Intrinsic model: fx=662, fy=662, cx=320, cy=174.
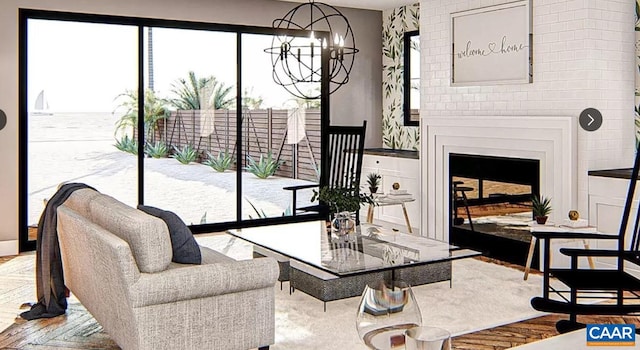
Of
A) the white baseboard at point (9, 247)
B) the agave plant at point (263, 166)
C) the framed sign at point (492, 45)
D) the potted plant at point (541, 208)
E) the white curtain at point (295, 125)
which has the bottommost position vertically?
the white baseboard at point (9, 247)

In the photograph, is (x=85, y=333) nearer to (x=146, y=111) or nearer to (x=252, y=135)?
(x=146, y=111)

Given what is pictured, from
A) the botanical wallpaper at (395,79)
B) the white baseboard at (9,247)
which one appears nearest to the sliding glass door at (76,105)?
the white baseboard at (9,247)

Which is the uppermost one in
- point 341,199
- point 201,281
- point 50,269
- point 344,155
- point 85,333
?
point 344,155

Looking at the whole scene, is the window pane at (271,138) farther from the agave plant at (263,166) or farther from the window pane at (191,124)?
the window pane at (191,124)

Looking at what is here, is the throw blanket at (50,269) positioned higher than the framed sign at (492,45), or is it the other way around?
the framed sign at (492,45)

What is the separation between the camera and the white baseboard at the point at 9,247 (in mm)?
6043

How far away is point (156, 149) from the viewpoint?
6.85 metres

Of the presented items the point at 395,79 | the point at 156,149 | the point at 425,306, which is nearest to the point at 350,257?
the point at 425,306

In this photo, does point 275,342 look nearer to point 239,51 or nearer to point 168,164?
point 168,164

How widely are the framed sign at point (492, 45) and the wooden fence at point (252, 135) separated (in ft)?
7.07

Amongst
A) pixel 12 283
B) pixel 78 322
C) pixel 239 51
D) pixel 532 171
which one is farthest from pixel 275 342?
pixel 239 51

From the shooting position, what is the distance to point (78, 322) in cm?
410

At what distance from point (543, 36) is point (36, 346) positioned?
14.4 ft

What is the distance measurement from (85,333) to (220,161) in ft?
11.8
